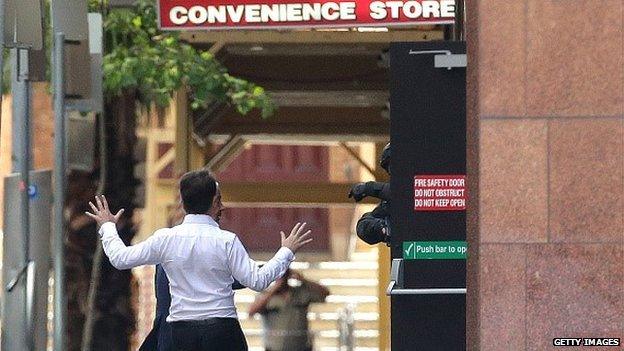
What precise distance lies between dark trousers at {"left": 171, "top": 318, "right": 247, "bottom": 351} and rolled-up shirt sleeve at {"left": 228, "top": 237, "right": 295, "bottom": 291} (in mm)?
231

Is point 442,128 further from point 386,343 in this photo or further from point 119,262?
point 386,343

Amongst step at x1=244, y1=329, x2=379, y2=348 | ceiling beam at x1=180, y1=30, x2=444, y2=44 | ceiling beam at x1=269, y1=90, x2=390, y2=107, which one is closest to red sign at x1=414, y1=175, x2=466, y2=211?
ceiling beam at x1=180, y1=30, x2=444, y2=44

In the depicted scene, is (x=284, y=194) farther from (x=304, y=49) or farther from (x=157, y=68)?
(x=157, y=68)

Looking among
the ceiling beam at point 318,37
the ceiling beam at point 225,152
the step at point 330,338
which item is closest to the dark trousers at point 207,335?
the ceiling beam at point 318,37

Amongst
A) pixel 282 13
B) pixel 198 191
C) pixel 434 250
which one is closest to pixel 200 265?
pixel 198 191

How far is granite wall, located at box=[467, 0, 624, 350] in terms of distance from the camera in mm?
9609

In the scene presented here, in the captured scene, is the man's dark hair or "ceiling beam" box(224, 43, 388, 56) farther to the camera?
"ceiling beam" box(224, 43, 388, 56)

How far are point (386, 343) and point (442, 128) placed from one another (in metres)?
9.29

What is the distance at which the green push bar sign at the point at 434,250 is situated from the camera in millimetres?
11742

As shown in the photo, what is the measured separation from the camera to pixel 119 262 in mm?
10273

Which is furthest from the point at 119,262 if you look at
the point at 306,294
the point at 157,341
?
the point at 306,294

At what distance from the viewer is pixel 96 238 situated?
1992cm

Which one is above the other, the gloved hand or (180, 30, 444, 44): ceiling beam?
(180, 30, 444, 44): ceiling beam

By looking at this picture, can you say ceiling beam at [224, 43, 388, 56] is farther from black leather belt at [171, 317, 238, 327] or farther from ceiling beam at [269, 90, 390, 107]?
black leather belt at [171, 317, 238, 327]
